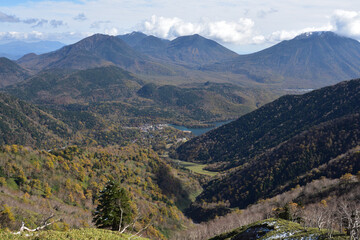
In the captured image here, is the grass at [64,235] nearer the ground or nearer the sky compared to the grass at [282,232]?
nearer the sky

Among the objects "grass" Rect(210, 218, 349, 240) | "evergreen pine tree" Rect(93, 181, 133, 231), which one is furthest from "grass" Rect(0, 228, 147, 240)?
"grass" Rect(210, 218, 349, 240)

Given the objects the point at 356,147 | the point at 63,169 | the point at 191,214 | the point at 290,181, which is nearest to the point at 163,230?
the point at 191,214

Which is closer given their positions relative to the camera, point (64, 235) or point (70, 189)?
point (64, 235)

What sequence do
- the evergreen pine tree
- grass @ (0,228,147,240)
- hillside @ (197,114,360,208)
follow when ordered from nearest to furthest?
1. grass @ (0,228,147,240)
2. the evergreen pine tree
3. hillside @ (197,114,360,208)

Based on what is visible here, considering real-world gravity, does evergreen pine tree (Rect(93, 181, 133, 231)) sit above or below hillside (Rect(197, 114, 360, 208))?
above

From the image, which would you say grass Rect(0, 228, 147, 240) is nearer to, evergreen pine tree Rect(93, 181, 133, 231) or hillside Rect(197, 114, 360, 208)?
evergreen pine tree Rect(93, 181, 133, 231)

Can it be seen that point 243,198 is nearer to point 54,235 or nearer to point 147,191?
point 147,191

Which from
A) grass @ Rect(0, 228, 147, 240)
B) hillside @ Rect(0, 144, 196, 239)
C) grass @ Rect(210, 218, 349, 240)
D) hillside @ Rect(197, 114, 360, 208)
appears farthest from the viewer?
hillside @ Rect(197, 114, 360, 208)

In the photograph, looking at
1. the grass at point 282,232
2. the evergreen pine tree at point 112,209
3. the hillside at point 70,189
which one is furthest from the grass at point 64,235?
the hillside at point 70,189

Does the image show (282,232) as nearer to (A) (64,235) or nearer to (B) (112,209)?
(B) (112,209)

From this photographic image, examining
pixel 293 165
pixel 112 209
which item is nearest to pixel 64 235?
pixel 112 209

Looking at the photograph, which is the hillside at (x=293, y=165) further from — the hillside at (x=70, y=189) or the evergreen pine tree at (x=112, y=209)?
the evergreen pine tree at (x=112, y=209)

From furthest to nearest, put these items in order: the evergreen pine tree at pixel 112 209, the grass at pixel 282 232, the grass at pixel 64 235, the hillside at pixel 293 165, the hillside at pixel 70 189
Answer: the hillside at pixel 293 165, the hillside at pixel 70 189, the evergreen pine tree at pixel 112 209, the grass at pixel 282 232, the grass at pixel 64 235
